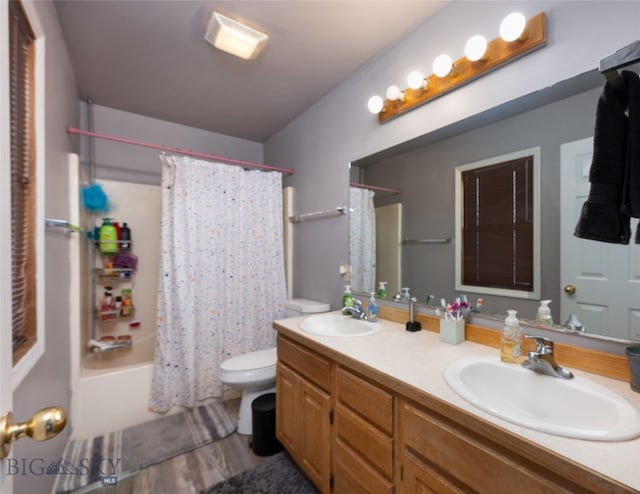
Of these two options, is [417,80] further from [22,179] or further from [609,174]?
[22,179]

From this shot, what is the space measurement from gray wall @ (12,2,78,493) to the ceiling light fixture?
0.70 m

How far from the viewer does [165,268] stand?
2082mm

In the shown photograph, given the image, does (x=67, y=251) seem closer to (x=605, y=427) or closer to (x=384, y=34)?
(x=384, y=34)

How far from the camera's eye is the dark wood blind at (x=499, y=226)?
1.17m

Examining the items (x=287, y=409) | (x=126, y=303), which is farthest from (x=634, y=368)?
(x=126, y=303)

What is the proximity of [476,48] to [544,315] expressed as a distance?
44.8 inches

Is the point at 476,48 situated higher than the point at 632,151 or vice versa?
the point at 476,48

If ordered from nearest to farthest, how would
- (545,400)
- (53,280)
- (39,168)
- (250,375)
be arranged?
1. (545,400)
2. (39,168)
3. (53,280)
4. (250,375)

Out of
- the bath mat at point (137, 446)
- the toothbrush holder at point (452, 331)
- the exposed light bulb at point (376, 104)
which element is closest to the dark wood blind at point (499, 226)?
the toothbrush holder at point (452, 331)

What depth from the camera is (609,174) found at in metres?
0.82

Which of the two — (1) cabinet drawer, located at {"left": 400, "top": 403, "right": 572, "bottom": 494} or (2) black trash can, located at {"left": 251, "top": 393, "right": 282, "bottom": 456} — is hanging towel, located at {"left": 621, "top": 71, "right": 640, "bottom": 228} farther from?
(2) black trash can, located at {"left": 251, "top": 393, "right": 282, "bottom": 456}

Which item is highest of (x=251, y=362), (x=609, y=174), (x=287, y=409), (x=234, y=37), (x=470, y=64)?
(x=234, y=37)

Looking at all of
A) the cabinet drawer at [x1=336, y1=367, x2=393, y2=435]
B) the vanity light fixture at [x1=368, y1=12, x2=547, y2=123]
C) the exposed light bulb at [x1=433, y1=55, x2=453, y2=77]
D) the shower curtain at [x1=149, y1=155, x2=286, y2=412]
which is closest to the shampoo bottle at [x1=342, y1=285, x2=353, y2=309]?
the cabinet drawer at [x1=336, y1=367, x2=393, y2=435]

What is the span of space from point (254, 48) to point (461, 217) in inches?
58.7
